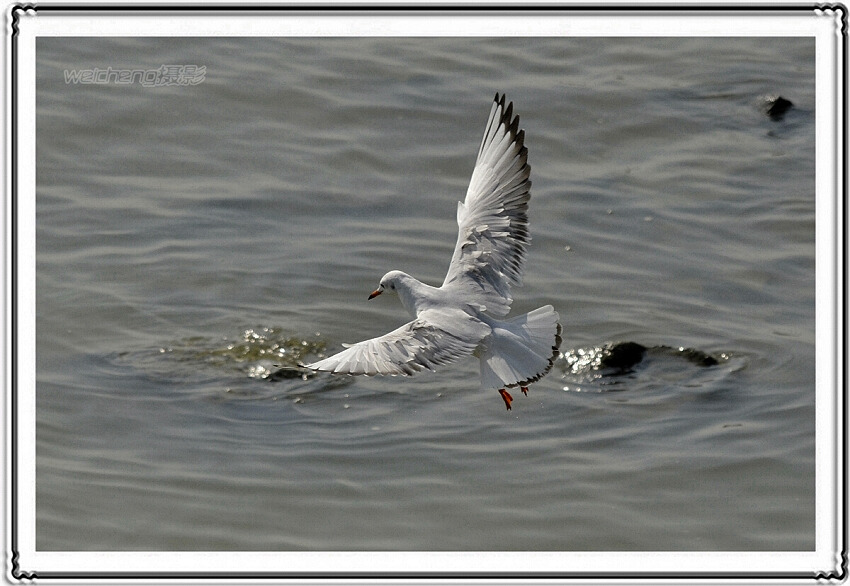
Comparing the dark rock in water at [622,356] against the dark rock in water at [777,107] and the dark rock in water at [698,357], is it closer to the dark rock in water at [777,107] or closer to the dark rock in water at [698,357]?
the dark rock in water at [698,357]

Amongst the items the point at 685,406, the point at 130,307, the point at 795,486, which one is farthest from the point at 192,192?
the point at 795,486

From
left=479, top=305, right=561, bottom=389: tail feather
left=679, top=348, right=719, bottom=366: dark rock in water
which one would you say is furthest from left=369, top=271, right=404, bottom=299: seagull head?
left=679, top=348, right=719, bottom=366: dark rock in water

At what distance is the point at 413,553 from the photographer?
7.14 meters

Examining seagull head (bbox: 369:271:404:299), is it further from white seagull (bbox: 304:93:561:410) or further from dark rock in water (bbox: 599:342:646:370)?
dark rock in water (bbox: 599:342:646:370)

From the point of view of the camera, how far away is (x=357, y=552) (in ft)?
23.7

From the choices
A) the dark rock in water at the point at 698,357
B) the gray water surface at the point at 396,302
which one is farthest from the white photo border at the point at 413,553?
the dark rock in water at the point at 698,357

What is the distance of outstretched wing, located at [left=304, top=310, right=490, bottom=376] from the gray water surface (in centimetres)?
122

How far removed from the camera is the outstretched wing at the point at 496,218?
25.5 feet

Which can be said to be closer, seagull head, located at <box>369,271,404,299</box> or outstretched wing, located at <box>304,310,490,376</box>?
outstretched wing, located at <box>304,310,490,376</box>

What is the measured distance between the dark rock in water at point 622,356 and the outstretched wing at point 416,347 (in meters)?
Answer: 2.29

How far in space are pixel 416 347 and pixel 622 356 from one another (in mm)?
2953

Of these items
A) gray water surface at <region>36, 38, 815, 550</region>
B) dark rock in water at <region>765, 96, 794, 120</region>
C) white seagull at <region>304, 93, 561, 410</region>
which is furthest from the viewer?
dark rock in water at <region>765, 96, 794, 120</region>

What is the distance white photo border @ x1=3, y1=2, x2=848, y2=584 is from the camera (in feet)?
21.5

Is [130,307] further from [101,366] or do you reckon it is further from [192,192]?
[192,192]
